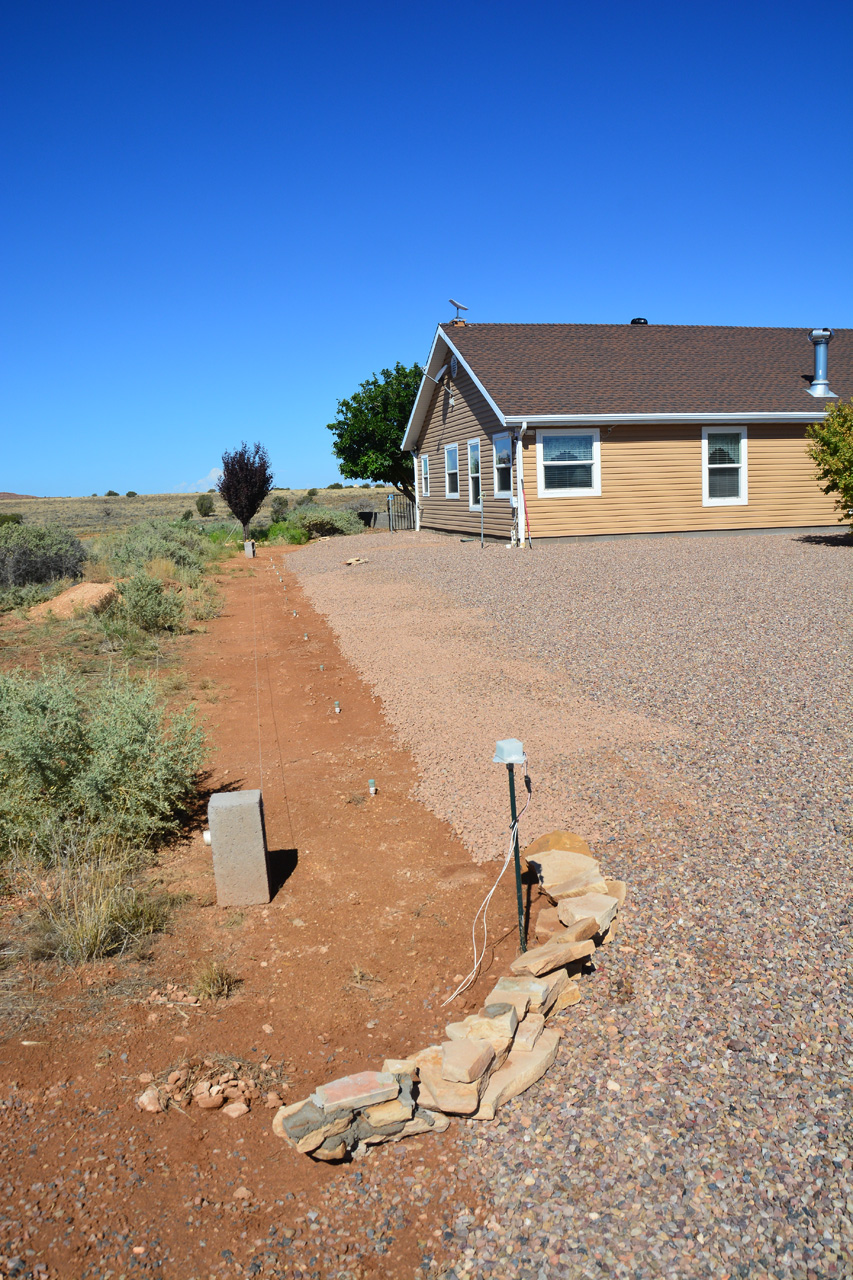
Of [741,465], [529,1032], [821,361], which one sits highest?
[821,361]

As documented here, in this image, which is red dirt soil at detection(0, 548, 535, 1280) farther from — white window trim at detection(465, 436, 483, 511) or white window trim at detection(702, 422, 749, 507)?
white window trim at detection(465, 436, 483, 511)

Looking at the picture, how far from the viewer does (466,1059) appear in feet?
10.3

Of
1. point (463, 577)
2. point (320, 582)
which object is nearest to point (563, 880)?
point (463, 577)

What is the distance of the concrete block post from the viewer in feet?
15.1

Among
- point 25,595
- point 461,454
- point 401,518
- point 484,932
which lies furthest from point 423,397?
point 484,932

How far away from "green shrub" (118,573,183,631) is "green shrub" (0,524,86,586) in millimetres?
5541

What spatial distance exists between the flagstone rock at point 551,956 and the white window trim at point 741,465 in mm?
17247

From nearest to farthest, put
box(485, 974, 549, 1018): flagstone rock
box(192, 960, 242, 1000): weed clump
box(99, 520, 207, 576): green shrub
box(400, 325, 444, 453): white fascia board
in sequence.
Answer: box(485, 974, 549, 1018): flagstone rock, box(192, 960, 242, 1000): weed clump, box(99, 520, 207, 576): green shrub, box(400, 325, 444, 453): white fascia board

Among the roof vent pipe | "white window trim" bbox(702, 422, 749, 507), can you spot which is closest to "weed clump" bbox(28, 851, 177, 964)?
"white window trim" bbox(702, 422, 749, 507)

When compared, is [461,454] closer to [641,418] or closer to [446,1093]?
[641,418]

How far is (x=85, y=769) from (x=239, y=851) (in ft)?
5.06

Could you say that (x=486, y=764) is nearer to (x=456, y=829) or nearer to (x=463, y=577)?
(x=456, y=829)

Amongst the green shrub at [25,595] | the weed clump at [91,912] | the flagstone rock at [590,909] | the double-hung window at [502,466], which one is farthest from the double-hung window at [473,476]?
the flagstone rock at [590,909]

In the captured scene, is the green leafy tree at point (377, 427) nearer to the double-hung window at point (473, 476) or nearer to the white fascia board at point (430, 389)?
the white fascia board at point (430, 389)
